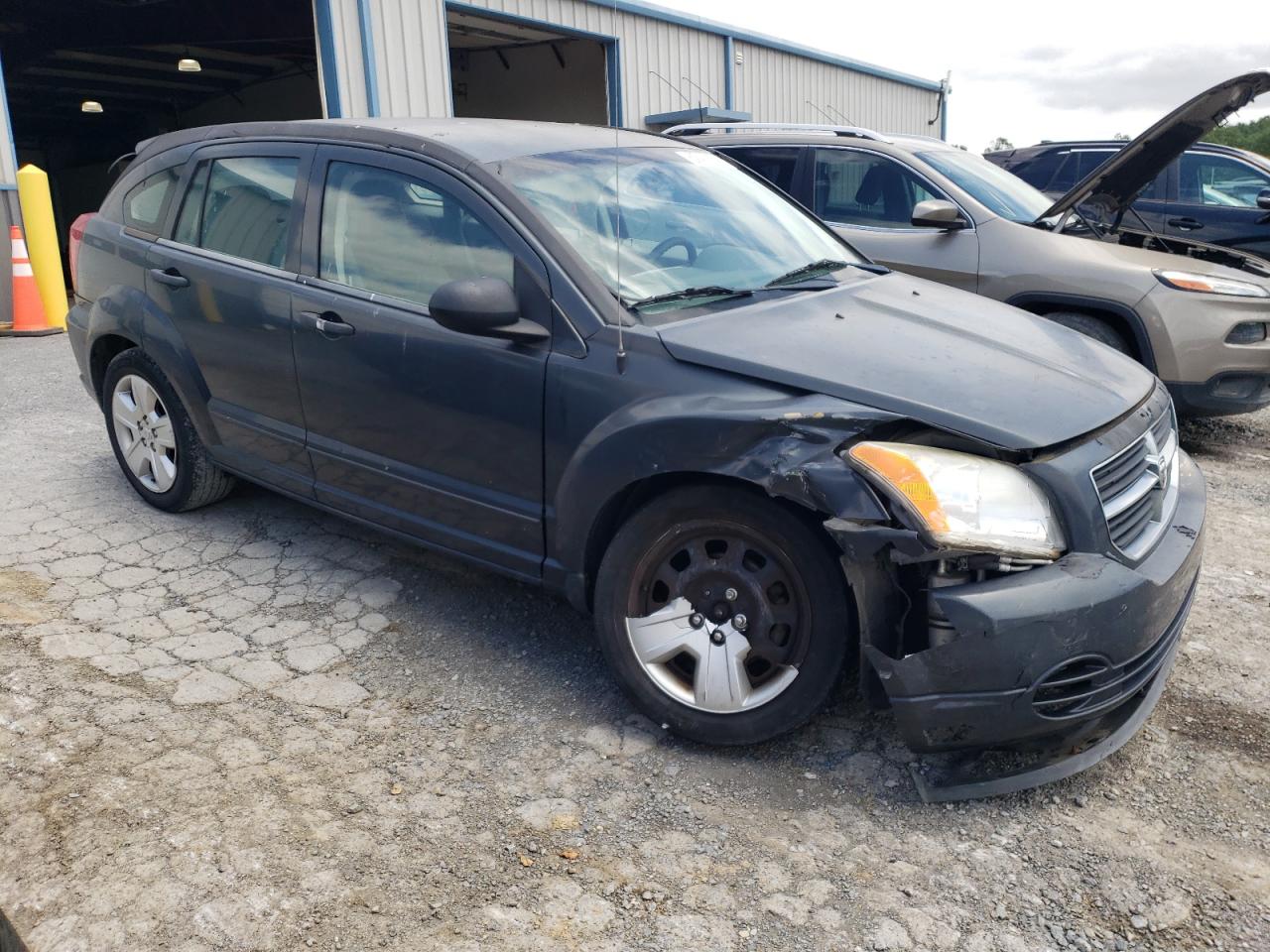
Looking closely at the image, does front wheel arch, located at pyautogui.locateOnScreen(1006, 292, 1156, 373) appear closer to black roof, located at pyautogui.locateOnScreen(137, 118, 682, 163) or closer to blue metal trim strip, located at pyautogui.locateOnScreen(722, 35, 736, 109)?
black roof, located at pyautogui.locateOnScreen(137, 118, 682, 163)

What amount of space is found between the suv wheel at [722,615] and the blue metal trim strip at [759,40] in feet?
32.5

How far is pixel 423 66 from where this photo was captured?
1212cm

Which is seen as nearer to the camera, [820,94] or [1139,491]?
[1139,491]

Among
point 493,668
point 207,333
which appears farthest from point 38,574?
point 493,668

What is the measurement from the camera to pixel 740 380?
2672mm

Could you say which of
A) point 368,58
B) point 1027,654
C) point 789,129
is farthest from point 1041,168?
point 1027,654

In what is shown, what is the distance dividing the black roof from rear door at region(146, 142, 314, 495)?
0.33 feet

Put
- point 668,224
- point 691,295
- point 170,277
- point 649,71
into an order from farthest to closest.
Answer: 1. point 649,71
2. point 170,277
3. point 668,224
4. point 691,295

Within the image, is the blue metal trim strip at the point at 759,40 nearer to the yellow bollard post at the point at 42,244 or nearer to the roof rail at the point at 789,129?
the roof rail at the point at 789,129

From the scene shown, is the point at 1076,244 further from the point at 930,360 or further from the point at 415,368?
the point at 415,368

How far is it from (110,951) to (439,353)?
181cm

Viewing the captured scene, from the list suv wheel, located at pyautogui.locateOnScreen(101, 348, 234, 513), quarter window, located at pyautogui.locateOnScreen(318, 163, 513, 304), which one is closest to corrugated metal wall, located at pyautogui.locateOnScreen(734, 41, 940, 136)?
suv wheel, located at pyautogui.locateOnScreen(101, 348, 234, 513)

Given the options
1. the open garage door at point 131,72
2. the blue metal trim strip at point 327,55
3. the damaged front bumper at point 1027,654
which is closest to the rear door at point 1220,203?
the damaged front bumper at point 1027,654

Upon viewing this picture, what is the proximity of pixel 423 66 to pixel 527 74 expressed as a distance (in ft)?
23.1
